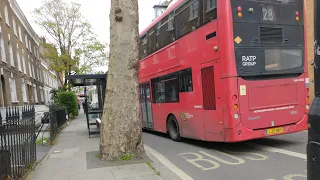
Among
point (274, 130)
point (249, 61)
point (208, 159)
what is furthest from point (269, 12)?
point (208, 159)

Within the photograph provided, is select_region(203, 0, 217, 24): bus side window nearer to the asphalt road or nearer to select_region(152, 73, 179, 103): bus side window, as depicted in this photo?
select_region(152, 73, 179, 103): bus side window

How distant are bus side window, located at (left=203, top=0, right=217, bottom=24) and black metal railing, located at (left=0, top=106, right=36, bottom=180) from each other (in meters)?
4.79

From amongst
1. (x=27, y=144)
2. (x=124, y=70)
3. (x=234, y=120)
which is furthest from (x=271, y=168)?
(x=27, y=144)

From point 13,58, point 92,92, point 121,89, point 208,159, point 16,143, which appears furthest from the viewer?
point 13,58

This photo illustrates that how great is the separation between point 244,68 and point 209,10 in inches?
68.3

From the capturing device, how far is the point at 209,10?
725 cm

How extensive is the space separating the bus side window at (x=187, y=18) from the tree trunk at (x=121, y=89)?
1.99 metres

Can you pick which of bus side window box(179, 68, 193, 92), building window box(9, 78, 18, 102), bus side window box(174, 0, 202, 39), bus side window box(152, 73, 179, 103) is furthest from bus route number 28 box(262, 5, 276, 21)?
building window box(9, 78, 18, 102)

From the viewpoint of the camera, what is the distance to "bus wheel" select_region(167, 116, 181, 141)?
377 inches

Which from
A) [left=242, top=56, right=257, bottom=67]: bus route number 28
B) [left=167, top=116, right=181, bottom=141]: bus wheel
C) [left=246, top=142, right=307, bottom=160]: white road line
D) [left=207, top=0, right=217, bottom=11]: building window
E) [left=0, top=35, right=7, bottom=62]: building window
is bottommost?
[left=246, top=142, right=307, bottom=160]: white road line

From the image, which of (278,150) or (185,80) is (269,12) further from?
(278,150)

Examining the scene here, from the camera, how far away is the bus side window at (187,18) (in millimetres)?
7852

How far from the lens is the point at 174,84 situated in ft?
30.9

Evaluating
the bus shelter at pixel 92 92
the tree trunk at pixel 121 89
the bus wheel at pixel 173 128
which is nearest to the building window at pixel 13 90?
the bus shelter at pixel 92 92
